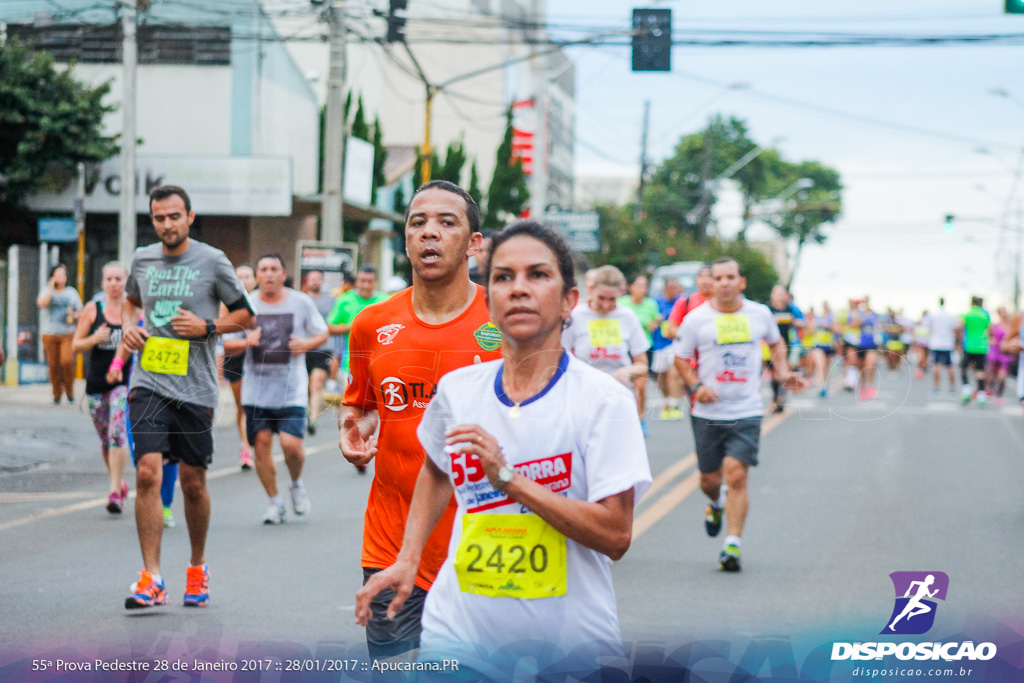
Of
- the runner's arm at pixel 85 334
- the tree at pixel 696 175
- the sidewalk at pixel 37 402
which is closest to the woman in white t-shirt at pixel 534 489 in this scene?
the sidewalk at pixel 37 402

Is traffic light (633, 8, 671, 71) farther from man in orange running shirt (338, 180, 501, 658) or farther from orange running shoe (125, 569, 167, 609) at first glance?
man in orange running shirt (338, 180, 501, 658)

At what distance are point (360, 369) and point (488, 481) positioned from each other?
55.8 inches

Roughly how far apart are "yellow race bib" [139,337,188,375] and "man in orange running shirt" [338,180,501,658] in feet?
6.61

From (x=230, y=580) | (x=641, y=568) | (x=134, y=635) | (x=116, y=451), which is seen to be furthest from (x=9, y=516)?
(x=641, y=568)

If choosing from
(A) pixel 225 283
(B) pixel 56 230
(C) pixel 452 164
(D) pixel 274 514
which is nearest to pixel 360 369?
(A) pixel 225 283

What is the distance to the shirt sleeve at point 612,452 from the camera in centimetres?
266

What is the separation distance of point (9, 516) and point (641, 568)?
4333 millimetres

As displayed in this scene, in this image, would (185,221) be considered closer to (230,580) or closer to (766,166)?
(230,580)

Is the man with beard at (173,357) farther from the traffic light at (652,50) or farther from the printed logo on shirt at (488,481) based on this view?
the traffic light at (652,50)

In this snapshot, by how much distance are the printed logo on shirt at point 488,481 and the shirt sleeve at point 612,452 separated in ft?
0.19

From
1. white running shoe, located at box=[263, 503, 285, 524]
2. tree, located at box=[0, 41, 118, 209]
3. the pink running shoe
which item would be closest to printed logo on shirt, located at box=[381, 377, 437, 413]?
white running shoe, located at box=[263, 503, 285, 524]

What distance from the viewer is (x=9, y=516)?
8617 millimetres

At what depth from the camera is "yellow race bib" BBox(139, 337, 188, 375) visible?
19.1 feet

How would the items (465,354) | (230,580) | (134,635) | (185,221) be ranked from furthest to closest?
(230,580), (185,221), (134,635), (465,354)
